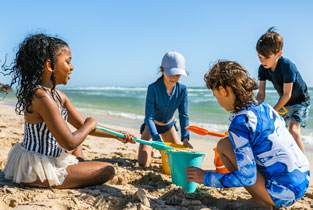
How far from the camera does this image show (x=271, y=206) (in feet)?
6.51

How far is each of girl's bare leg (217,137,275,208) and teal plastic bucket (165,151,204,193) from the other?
0.30 meters

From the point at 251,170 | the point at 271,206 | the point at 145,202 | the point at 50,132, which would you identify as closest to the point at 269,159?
the point at 251,170

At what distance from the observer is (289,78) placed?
10.2ft

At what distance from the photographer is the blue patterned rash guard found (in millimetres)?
1743

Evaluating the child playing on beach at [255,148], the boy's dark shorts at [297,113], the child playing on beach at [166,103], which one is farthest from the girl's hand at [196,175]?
the boy's dark shorts at [297,113]

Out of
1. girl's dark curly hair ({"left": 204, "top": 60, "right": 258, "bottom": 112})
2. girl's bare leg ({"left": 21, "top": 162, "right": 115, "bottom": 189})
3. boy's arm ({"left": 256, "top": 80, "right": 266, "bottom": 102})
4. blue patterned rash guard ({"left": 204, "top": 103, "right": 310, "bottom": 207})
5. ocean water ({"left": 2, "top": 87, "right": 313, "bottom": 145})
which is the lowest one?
ocean water ({"left": 2, "top": 87, "right": 313, "bottom": 145})

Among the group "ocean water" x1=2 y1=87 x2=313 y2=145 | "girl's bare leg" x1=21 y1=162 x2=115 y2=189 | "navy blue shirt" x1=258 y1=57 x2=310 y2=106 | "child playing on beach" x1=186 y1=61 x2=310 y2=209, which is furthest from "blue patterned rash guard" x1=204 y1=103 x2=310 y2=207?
"ocean water" x1=2 y1=87 x2=313 y2=145

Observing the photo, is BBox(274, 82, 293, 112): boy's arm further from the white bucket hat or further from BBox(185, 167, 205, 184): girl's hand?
BBox(185, 167, 205, 184): girl's hand

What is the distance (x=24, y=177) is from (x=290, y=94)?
252 centimetres

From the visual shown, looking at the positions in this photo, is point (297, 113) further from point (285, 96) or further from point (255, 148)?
point (255, 148)

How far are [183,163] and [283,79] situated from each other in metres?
1.54

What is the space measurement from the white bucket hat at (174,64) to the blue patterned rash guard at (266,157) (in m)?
1.34

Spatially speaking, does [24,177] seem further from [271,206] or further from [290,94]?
[290,94]

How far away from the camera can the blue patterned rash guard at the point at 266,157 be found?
68.6 inches
